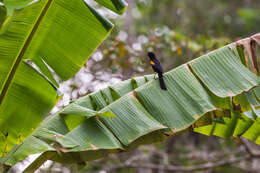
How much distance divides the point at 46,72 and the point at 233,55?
5.77ft

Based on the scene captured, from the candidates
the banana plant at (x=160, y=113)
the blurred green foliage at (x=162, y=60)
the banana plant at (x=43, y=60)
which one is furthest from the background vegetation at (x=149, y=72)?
the banana plant at (x=43, y=60)

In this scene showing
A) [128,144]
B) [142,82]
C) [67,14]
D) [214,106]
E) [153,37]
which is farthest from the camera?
[153,37]

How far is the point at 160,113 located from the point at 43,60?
123 centimetres

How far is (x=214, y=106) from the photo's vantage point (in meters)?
2.99

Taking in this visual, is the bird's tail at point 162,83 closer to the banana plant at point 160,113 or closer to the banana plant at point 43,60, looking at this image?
the banana plant at point 160,113

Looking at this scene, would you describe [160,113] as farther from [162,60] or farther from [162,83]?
[162,60]

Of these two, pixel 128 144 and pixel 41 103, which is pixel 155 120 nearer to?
pixel 128 144

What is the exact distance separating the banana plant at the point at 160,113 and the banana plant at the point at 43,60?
27 centimetres

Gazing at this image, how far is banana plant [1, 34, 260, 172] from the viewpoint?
2709 mm

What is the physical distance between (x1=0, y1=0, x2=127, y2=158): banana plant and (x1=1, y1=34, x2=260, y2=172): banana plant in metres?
0.27

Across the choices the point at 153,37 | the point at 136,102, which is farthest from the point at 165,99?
the point at 153,37

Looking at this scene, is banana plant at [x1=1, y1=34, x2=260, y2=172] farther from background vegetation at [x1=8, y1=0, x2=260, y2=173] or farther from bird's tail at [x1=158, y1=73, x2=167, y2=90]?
background vegetation at [x1=8, y1=0, x2=260, y2=173]

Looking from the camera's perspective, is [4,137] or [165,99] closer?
[165,99]

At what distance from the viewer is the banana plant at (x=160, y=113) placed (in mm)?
2709
